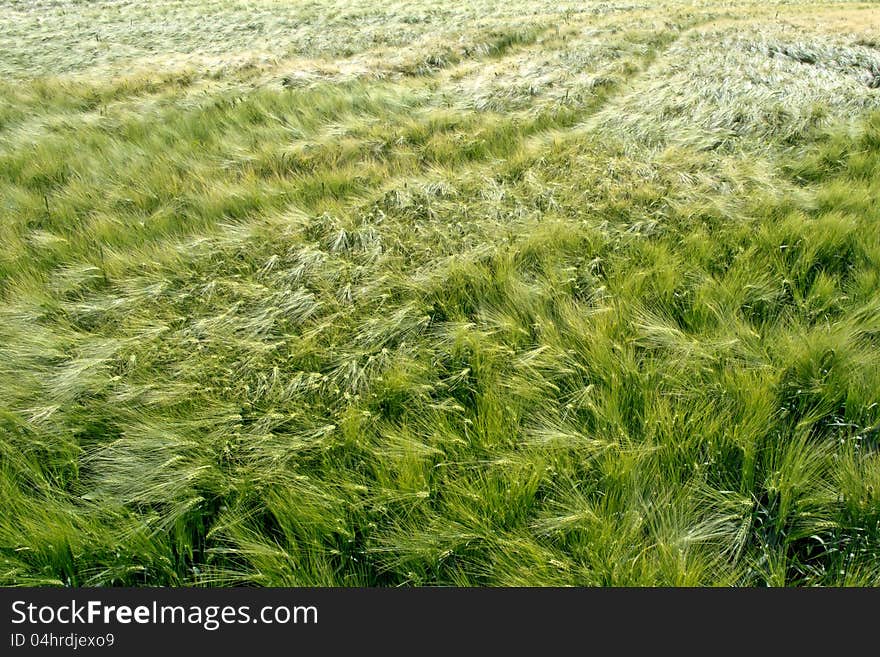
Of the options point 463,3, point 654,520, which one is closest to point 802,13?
point 463,3

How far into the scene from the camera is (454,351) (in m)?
2.25

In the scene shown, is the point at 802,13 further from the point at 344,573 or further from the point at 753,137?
the point at 344,573

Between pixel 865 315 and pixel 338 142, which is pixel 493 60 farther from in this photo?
pixel 865 315

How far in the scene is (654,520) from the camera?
1.50 m

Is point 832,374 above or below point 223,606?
above

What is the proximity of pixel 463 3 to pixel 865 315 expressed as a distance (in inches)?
814

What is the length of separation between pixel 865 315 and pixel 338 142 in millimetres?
4729

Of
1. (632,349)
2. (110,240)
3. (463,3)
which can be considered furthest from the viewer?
(463,3)

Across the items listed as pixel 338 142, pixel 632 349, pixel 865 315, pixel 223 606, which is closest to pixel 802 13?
pixel 338 142

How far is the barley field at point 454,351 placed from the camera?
1514mm

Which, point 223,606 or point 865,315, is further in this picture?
point 865,315

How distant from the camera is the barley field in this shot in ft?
4.97

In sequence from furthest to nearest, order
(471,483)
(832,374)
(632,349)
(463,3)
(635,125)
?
1. (463,3)
2. (635,125)
3. (632,349)
4. (832,374)
5. (471,483)

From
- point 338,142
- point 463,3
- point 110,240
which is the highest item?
point 463,3
